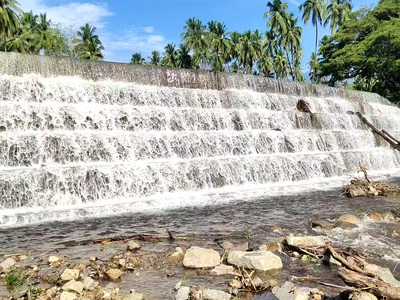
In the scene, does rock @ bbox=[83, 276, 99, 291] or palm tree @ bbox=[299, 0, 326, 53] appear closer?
rock @ bbox=[83, 276, 99, 291]

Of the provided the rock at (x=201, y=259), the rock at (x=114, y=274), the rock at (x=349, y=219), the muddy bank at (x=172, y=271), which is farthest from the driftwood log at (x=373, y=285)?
the rock at (x=349, y=219)

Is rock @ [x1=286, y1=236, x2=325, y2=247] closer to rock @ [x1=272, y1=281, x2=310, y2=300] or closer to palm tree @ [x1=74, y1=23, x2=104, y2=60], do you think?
rock @ [x1=272, y1=281, x2=310, y2=300]

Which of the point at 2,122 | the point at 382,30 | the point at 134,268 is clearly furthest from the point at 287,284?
the point at 382,30

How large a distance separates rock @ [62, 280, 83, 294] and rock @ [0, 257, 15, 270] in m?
1.59

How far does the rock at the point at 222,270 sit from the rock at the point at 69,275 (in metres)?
2.07

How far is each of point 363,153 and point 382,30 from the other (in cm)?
Answer: 2161

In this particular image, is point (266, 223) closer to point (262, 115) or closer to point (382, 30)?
point (262, 115)

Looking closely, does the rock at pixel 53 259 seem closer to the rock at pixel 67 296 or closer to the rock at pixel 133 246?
the rock at pixel 133 246

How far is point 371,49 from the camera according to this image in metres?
37.1

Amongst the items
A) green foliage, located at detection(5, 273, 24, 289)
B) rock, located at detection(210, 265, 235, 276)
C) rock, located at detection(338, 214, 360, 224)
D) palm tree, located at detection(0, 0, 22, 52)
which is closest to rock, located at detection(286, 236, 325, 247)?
rock, located at detection(210, 265, 235, 276)

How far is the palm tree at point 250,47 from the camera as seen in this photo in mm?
52062

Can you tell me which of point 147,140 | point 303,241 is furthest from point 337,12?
point 303,241

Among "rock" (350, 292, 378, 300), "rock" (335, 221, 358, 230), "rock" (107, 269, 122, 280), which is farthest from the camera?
"rock" (335, 221, 358, 230)

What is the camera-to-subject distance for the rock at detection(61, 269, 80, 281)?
17.3 ft
